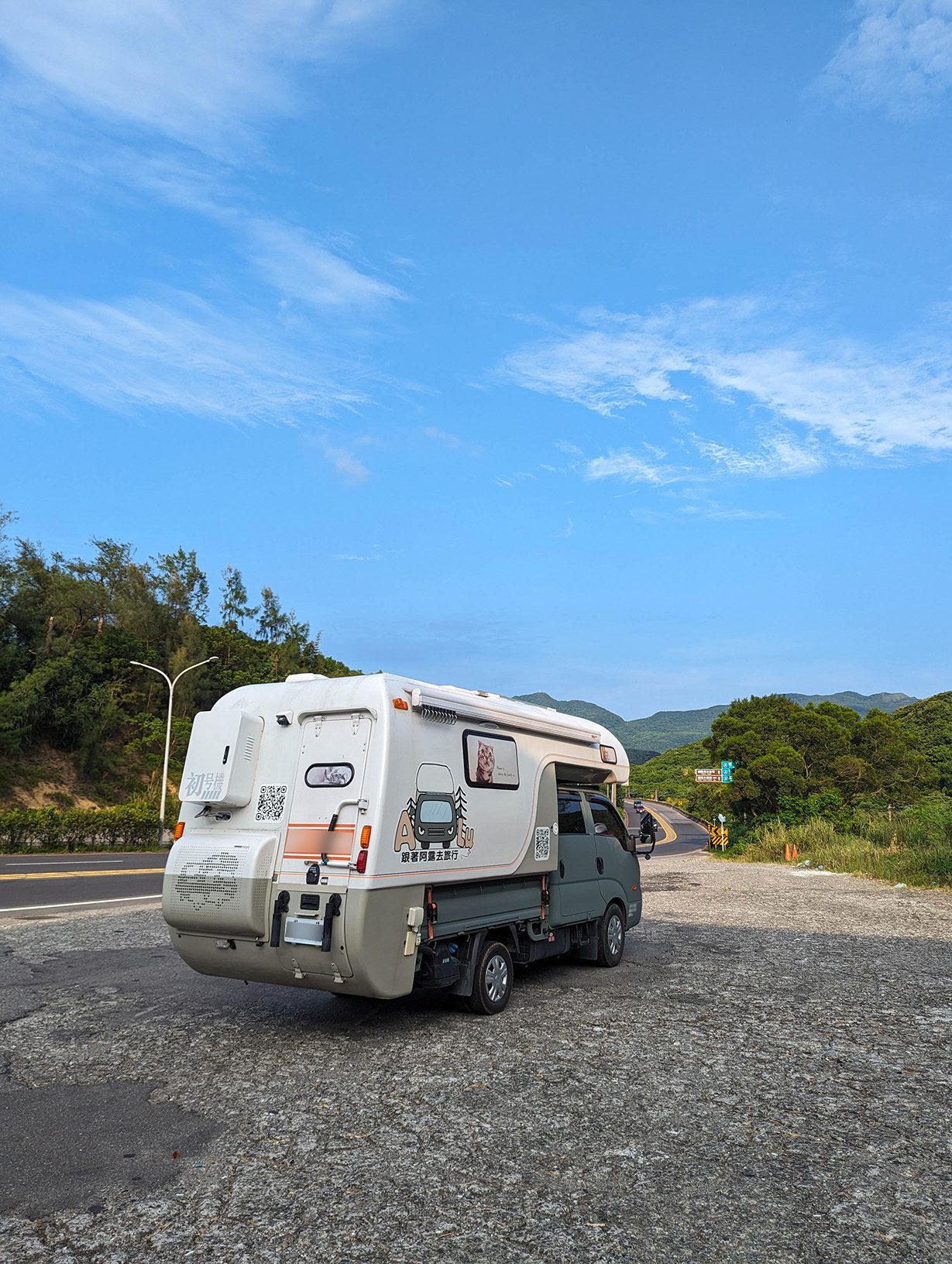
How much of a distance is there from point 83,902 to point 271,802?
11350 mm

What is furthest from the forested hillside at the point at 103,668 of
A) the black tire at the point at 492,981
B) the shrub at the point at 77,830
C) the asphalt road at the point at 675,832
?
the black tire at the point at 492,981

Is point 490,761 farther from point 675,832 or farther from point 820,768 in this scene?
point 675,832

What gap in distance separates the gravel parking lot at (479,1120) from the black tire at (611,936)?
0.50m

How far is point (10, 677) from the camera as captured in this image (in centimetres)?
4934

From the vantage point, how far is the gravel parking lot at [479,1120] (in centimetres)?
420

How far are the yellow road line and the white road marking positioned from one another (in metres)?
4.09

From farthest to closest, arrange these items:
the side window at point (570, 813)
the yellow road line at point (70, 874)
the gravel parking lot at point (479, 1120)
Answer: the yellow road line at point (70, 874) → the side window at point (570, 813) → the gravel parking lot at point (479, 1120)

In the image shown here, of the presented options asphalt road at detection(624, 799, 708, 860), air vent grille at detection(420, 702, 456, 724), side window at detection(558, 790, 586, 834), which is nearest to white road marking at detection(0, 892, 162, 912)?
side window at detection(558, 790, 586, 834)

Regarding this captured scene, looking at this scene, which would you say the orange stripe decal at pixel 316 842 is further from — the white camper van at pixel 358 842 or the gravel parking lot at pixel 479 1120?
the gravel parking lot at pixel 479 1120

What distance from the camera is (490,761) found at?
336 inches

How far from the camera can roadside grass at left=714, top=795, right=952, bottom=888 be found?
22.5 meters

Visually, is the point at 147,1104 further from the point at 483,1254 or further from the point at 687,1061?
the point at 687,1061

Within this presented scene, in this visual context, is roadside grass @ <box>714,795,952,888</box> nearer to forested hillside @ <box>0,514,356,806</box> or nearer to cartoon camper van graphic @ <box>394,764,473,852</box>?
cartoon camper van graphic @ <box>394,764,473,852</box>

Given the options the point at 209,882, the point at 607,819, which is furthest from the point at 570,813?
the point at 209,882
